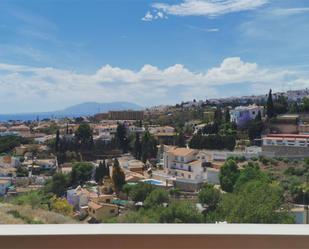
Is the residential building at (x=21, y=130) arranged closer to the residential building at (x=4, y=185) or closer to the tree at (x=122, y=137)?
the residential building at (x=4, y=185)

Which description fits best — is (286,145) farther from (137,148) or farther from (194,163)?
(137,148)

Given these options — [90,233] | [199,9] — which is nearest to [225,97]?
[199,9]

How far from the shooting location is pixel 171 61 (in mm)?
2652

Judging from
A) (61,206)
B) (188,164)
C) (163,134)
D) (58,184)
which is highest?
(163,134)

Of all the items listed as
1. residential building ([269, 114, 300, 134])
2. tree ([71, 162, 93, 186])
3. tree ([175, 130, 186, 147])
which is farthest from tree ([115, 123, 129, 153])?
residential building ([269, 114, 300, 134])

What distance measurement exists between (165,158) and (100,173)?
54 centimetres

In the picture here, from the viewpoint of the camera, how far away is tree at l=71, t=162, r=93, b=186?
2621 mm

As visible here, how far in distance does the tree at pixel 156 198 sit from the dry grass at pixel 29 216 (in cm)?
A: 69

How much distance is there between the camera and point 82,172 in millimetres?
2664

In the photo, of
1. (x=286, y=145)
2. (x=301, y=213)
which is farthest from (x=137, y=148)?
(x=301, y=213)

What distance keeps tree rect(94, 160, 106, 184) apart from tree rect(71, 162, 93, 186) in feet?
0.15

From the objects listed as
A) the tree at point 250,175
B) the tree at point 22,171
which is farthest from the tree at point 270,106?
the tree at point 22,171

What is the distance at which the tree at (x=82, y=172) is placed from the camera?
103 inches
